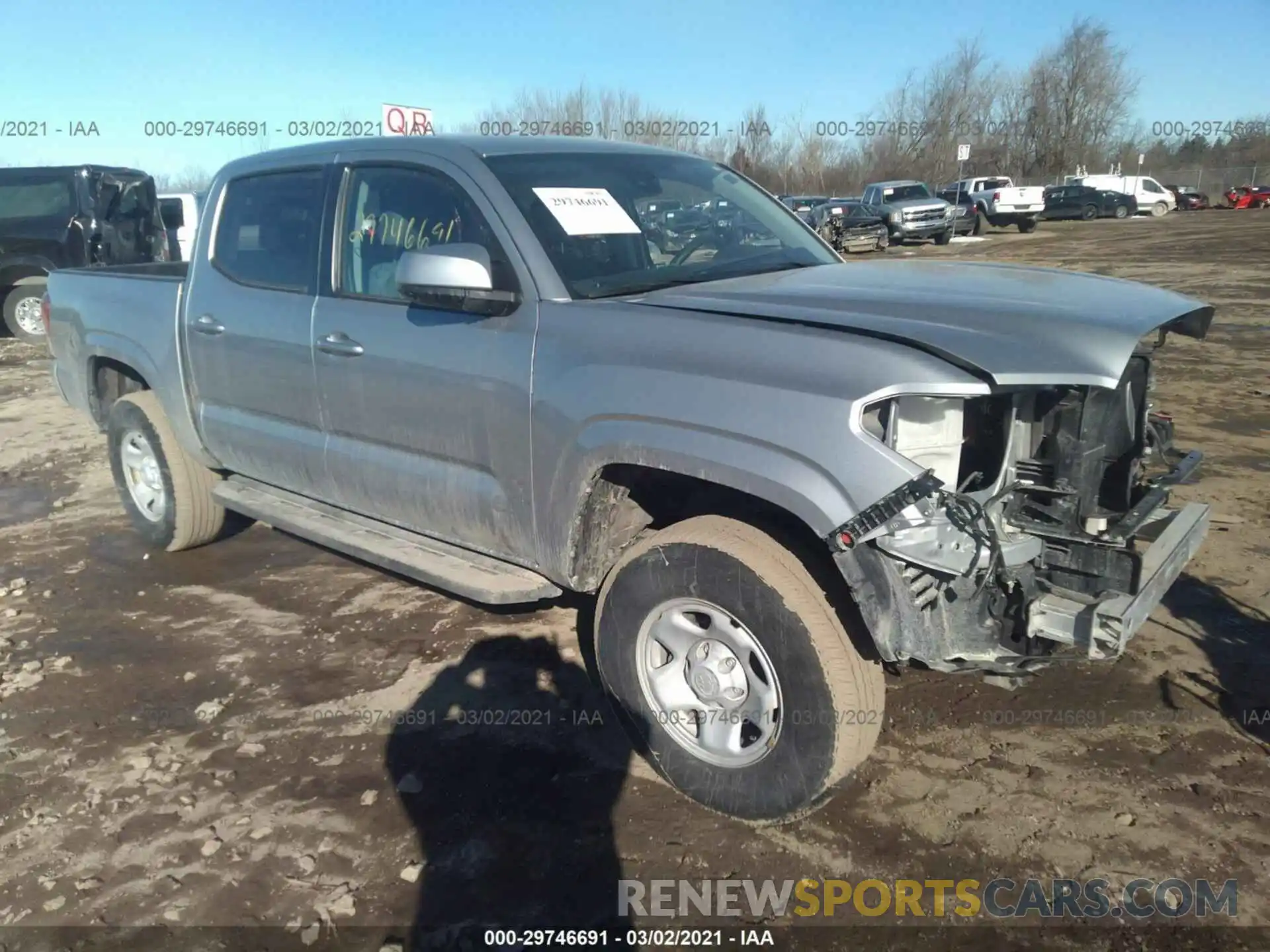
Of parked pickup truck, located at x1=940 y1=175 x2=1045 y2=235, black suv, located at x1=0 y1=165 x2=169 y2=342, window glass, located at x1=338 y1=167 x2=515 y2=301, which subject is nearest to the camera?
window glass, located at x1=338 y1=167 x2=515 y2=301

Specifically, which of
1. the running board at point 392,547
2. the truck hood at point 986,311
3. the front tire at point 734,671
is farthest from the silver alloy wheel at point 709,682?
the truck hood at point 986,311

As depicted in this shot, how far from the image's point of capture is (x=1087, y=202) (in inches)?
1501

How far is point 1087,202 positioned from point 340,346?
135 feet

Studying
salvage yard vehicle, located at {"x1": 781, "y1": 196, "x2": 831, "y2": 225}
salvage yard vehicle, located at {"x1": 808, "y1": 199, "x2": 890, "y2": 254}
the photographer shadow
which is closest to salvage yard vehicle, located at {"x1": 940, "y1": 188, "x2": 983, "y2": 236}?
salvage yard vehicle, located at {"x1": 781, "y1": 196, "x2": 831, "y2": 225}

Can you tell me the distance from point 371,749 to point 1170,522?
282 centimetres

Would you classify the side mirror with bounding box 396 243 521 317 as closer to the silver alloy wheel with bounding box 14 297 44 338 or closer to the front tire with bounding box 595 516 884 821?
the front tire with bounding box 595 516 884 821

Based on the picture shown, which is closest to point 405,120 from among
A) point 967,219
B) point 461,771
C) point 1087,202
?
point 461,771

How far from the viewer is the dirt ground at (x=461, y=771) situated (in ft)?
8.66

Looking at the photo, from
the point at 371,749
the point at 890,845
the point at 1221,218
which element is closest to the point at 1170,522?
the point at 890,845

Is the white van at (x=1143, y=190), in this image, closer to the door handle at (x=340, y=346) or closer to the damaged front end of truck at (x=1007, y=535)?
the damaged front end of truck at (x=1007, y=535)

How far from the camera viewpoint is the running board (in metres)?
3.26

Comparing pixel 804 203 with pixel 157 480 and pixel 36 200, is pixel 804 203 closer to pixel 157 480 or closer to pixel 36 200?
pixel 36 200

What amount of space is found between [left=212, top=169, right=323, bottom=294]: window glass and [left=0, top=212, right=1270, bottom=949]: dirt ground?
1587 mm

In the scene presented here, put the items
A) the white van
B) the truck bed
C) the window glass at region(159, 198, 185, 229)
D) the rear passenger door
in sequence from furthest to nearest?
the white van < the window glass at region(159, 198, 185, 229) < the truck bed < the rear passenger door
